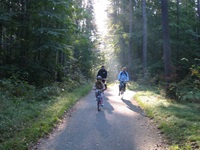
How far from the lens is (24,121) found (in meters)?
7.60

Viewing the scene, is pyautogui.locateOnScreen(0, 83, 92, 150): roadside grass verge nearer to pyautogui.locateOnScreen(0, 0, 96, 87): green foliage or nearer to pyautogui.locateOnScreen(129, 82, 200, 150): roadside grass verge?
pyautogui.locateOnScreen(129, 82, 200, 150): roadside grass verge

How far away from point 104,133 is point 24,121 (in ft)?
8.85

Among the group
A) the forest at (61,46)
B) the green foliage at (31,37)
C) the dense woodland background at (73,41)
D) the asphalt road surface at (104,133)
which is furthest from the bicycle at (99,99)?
the green foliage at (31,37)

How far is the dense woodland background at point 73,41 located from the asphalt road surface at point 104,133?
3381 millimetres

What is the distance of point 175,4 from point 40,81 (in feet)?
64.0

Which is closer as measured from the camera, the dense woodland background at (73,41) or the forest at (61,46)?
the forest at (61,46)

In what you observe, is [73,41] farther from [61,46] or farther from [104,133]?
[104,133]

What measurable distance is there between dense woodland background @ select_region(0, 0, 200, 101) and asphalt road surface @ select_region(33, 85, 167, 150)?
3.38 metres

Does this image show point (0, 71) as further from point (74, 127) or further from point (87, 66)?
point (87, 66)

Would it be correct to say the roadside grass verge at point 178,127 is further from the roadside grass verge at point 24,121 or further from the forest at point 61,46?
the roadside grass verge at point 24,121

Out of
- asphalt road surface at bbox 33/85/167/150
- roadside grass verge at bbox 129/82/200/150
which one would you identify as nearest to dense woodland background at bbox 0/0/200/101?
roadside grass verge at bbox 129/82/200/150

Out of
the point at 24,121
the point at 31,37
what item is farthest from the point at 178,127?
the point at 31,37

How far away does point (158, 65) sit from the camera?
25922 millimetres

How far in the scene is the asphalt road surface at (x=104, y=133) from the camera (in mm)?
6195
